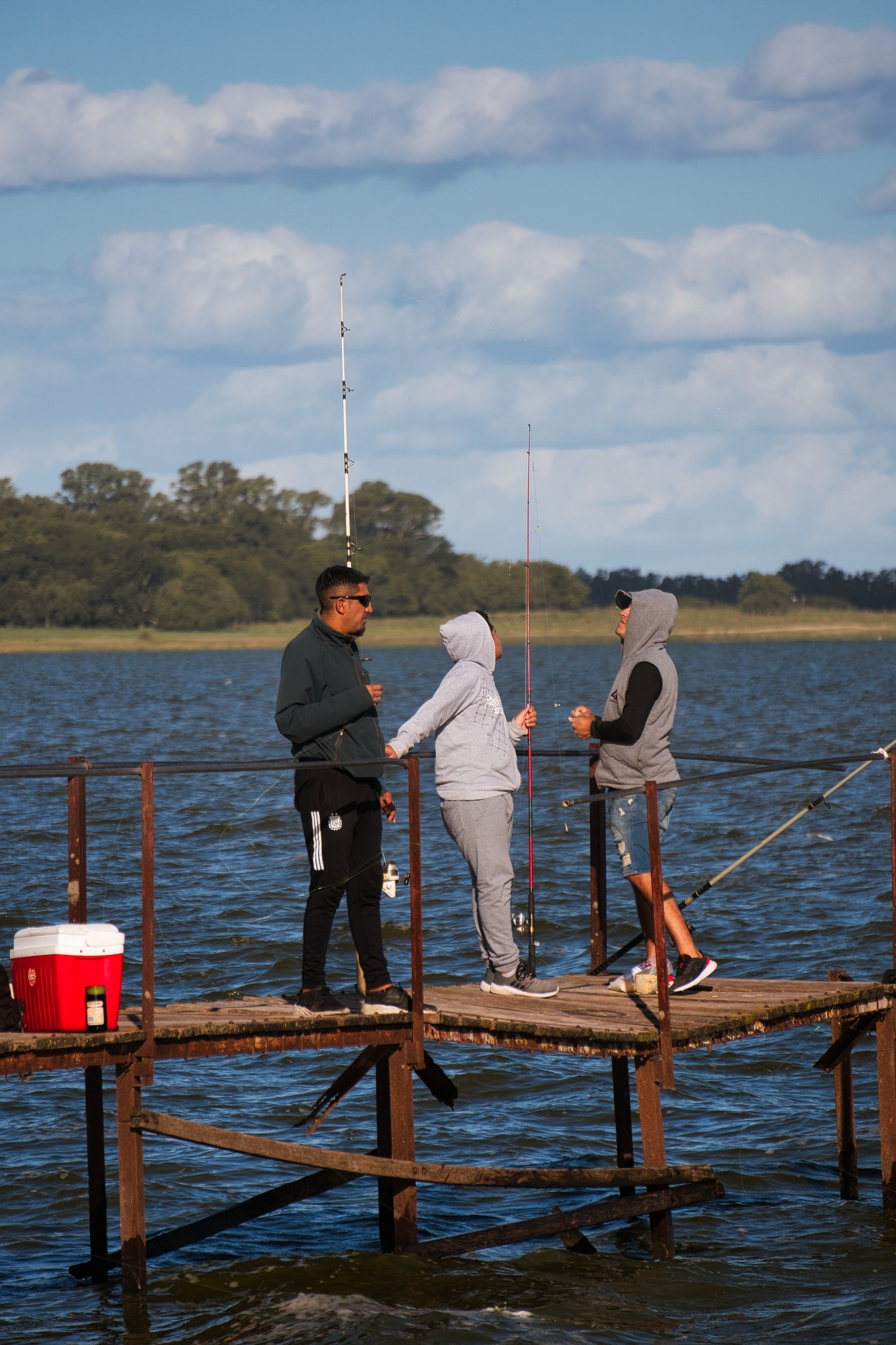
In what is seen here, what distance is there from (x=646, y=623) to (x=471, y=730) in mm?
1116

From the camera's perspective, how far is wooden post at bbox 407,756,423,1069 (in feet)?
23.5

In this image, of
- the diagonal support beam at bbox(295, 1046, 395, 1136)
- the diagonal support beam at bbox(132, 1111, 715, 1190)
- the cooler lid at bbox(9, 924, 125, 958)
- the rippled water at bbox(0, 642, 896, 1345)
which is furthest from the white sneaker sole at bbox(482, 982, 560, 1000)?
the cooler lid at bbox(9, 924, 125, 958)

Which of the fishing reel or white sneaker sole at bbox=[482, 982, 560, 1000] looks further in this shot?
white sneaker sole at bbox=[482, 982, 560, 1000]

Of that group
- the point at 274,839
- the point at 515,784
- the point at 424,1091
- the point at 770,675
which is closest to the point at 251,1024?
the point at 515,784

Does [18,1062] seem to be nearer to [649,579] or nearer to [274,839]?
[274,839]

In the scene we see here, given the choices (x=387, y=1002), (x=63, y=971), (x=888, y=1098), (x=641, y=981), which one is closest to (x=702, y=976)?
(x=641, y=981)

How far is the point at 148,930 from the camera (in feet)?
22.5

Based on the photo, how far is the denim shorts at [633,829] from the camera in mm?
8156

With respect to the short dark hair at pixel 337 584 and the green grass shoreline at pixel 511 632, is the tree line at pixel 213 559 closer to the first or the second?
the green grass shoreline at pixel 511 632

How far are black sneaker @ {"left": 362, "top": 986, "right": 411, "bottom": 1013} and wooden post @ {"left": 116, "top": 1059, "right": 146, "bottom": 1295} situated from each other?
109 centimetres

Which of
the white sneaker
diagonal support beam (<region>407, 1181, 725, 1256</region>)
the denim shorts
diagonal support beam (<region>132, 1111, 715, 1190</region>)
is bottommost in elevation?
diagonal support beam (<region>407, 1181, 725, 1256</region>)

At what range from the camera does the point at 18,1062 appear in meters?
6.66

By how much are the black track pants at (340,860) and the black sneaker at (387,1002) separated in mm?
47

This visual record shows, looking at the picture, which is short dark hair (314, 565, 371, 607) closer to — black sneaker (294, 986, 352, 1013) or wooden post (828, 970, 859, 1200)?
black sneaker (294, 986, 352, 1013)
